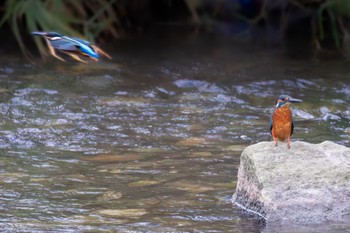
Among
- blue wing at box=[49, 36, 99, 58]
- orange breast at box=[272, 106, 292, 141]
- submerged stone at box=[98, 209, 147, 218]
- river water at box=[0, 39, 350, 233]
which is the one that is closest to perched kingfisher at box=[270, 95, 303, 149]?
orange breast at box=[272, 106, 292, 141]

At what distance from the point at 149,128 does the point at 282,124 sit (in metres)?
1.76

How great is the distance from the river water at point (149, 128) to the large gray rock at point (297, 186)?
0.08 metres

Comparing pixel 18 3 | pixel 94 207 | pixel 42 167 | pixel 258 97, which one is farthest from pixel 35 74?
pixel 94 207

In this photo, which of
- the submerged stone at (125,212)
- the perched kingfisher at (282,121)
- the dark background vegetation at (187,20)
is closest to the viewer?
the submerged stone at (125,212)

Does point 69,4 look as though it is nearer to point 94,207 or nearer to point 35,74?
point 35,74

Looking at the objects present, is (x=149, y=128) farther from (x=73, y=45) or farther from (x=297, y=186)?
(x=297, y=186)

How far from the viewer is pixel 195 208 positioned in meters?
4.22

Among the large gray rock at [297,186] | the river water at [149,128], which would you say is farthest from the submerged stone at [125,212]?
the large gray rock at [297,186]

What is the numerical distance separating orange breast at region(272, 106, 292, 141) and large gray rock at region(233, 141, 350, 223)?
0.45 ft

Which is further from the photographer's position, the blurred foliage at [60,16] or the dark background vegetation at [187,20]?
the dark background vegetation at [187,20]

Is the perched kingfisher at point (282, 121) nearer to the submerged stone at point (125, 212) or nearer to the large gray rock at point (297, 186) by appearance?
the large gray rock at point (297, 186)

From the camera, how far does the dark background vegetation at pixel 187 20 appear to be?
8.09 metres

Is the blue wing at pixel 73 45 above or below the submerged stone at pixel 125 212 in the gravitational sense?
above

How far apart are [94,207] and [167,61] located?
155 inches
